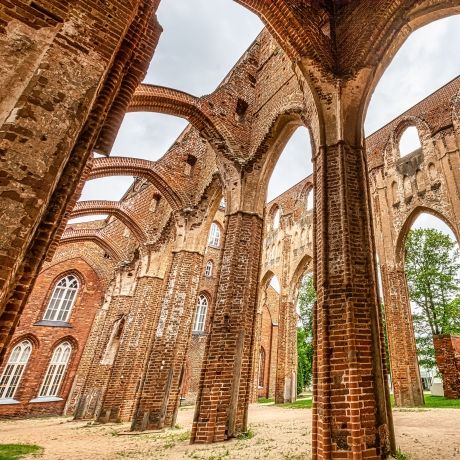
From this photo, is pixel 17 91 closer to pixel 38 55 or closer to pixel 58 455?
pixel 38 55

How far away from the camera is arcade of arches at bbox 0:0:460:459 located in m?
2.12

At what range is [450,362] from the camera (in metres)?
11.4

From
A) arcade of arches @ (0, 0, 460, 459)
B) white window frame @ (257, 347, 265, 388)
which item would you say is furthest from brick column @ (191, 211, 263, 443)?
white window frame @ (257, 347, 265, 388)

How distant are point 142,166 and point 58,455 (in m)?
8.74

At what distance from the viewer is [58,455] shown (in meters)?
5.32

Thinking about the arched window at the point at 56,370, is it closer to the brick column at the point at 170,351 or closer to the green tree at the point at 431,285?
the brick column at the point at 170,351

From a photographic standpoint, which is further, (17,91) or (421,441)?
(421,441)

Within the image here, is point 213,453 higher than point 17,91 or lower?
lower

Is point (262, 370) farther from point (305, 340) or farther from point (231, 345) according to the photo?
point (231, 345)

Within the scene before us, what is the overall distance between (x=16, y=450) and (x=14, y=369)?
11429mm

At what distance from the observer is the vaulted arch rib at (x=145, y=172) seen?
439 inches

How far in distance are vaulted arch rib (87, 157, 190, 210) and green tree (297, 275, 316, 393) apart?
53.4ft

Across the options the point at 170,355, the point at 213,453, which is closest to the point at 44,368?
the point at 170,355

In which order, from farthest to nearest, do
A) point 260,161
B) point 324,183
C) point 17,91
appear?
point 260,161 < point 324,183 < point 17,91
